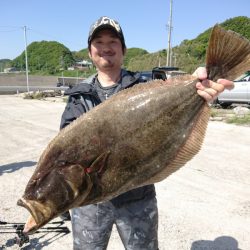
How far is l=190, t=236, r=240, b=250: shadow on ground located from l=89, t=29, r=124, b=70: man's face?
9.72ft

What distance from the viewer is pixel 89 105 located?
299 centimetres

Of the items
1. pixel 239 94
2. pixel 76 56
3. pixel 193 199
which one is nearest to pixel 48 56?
pixel 76 56

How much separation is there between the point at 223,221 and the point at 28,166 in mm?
4610

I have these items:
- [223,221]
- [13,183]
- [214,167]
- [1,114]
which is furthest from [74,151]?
[1,114]

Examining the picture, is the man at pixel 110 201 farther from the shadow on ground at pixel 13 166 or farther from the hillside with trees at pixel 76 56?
the hillside with trees at pixel 76 56

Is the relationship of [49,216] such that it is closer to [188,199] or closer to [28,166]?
[188,199]

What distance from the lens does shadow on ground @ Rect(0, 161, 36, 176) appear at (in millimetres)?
8106

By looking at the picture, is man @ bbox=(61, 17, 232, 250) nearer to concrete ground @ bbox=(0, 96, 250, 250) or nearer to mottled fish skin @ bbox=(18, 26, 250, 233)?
mottled fish skin @ bbox=(18, 26, 250, 233)

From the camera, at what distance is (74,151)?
230cm

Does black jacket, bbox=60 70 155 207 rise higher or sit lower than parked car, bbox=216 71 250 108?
higher

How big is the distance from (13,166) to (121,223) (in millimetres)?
6008

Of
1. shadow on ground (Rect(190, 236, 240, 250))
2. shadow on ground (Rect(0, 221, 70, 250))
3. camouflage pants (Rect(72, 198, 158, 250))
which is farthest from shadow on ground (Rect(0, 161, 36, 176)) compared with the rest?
camouflage pants (Rect(72, 198, 158, 250))

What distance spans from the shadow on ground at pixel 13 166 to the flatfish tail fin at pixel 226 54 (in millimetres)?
6504

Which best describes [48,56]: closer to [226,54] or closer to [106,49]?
[106,49]
